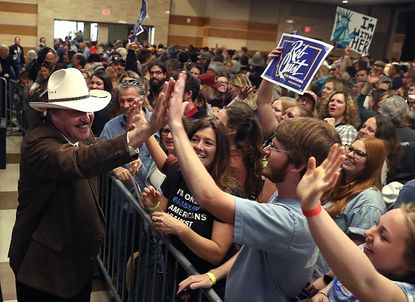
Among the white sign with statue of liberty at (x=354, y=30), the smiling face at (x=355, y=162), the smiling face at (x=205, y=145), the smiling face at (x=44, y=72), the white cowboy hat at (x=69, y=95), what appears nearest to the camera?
the white cowboy hat at (x=69, y=95)

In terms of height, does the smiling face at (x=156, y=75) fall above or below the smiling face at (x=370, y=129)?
above

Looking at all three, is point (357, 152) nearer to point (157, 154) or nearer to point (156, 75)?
point (157, 154)

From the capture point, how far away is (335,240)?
49.9 inches

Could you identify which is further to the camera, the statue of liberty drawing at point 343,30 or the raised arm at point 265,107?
the statue of liberty drawing at point 343,30

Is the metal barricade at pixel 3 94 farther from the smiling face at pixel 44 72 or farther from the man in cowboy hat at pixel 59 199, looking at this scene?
the man in cowboy hat at pixel 59 199

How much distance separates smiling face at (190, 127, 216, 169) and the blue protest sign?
3.34 feet

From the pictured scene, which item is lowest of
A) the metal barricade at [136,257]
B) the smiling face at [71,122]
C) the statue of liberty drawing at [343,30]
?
the metal barricade at [136,257]

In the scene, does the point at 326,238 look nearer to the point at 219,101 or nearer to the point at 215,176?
the point at 215,176

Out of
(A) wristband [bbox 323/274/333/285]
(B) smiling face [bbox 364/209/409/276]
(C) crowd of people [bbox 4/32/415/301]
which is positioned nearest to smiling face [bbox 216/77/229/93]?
(C) crowd of people [bbox 4/32/415/301]

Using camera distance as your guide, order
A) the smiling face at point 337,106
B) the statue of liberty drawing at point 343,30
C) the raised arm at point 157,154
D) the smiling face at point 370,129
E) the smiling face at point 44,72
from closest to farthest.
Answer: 1. the raised arm at point 157,154
2. the smiling face at point 370,129
3. the smiling face at point 337,106
4. the smiling face at point 44,72
5. the statue of liberty drawing at point 343,30

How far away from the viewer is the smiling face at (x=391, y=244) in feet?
4.82

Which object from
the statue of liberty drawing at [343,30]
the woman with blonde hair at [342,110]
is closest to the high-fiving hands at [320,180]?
the woman with blonde hair at [342,110]

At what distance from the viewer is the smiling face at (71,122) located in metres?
2.24

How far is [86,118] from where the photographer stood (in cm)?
228
